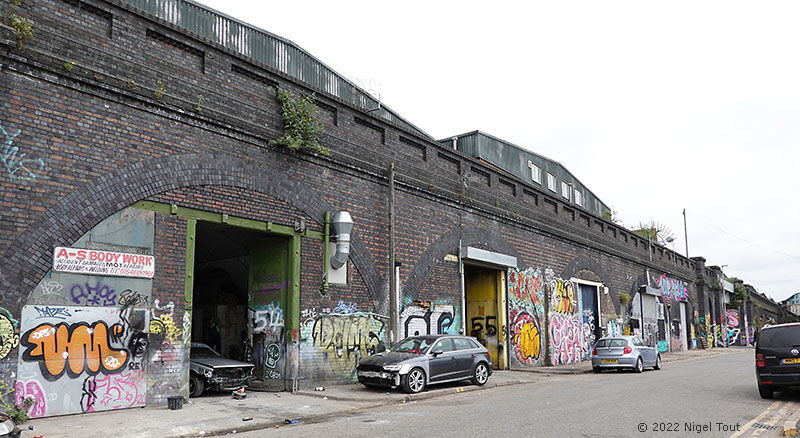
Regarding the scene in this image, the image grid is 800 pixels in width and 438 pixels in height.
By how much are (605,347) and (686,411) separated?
11217 millimetres

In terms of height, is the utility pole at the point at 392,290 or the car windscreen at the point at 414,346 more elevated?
the utility pole at the point at 392,290

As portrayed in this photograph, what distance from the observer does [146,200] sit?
12047 millimetres

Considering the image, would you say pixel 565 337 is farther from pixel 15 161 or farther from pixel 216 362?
pixel 15 161

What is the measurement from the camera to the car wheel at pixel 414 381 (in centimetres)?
1416

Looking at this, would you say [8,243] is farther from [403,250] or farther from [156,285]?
[403,250]

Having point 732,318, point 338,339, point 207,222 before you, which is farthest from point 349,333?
point 732,318

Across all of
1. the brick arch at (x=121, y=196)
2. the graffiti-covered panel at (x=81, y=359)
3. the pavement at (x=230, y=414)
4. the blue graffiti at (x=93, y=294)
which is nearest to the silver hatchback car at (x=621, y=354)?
the pavement at (x=230, y=414)

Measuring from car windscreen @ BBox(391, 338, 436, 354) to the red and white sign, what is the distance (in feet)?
20.8

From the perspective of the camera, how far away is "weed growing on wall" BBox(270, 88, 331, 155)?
1513 centimetres

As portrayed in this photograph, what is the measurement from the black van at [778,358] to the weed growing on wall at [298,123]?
11074mm

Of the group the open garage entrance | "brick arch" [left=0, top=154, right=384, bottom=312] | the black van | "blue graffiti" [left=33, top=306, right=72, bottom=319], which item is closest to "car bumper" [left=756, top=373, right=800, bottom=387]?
the black van

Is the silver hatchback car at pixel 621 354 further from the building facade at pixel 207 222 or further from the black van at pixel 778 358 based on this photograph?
the black van at pixel 778 358

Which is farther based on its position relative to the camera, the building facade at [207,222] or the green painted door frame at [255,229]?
the green painted door frame at [255,229]

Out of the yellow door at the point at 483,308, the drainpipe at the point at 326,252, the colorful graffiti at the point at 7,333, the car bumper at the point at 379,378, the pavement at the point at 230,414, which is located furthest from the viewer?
the yellow door at the point at 483,308
